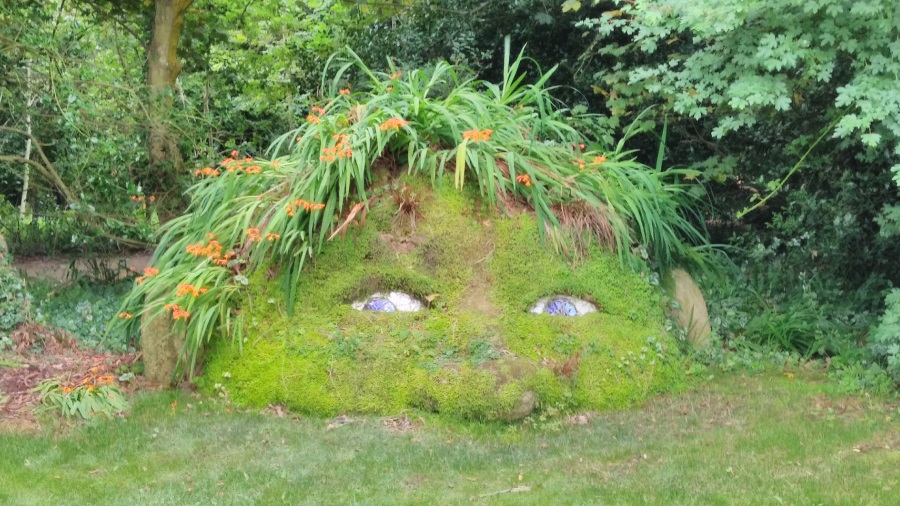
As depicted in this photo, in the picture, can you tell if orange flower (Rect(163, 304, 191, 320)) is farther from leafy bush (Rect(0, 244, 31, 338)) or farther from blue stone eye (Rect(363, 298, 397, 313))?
leafy bush (Rect(0, 244, 31, 338))

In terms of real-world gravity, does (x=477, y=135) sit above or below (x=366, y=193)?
above

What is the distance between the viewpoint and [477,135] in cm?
642

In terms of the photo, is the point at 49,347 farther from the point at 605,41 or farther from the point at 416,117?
the point at 605,41

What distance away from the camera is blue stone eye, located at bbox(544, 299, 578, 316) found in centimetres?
637

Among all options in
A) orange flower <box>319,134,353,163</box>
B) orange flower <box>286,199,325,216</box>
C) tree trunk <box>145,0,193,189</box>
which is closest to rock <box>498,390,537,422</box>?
orange flower <box>286,199,325,216</box>

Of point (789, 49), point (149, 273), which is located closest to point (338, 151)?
point (149, 273)

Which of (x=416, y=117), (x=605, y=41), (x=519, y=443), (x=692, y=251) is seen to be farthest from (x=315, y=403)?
(x=605, y=41)

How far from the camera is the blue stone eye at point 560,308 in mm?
6367

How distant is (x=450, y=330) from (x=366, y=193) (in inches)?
52.3

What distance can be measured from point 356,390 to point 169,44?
6297 millimetres

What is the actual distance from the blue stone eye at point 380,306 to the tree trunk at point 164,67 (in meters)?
4.54

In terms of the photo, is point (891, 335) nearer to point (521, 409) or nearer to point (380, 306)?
point (521, 409)

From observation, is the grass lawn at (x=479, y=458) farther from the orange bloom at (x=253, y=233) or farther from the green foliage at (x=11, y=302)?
the green foliage at (x=11, y=302)

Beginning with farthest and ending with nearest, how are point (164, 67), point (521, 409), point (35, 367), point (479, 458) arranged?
1. point (164, 67)
2. point (35, 367)
3. point (521, 409)
4. point (479, 458)
